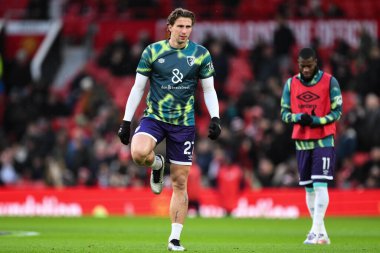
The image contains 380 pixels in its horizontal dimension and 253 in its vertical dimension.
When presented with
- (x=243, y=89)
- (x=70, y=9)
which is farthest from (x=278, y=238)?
(x=70, y=9)

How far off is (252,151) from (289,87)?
10632mm

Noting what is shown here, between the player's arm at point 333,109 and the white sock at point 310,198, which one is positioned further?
the white sock at point 310,198

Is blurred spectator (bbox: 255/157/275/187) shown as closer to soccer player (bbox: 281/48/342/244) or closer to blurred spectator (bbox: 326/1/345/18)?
blurred spectator (bbox: 326/1/345/18)

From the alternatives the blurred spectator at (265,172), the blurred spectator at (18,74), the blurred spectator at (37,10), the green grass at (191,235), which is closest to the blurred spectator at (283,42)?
the blurred spectator at (265,172)

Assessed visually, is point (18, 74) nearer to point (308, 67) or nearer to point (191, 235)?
point (191, 235)

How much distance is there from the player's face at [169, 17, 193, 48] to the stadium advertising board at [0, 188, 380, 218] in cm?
1080

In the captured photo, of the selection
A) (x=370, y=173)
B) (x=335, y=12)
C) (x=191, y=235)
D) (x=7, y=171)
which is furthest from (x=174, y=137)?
(x=335, y=12)

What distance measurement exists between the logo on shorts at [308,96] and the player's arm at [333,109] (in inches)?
8.8

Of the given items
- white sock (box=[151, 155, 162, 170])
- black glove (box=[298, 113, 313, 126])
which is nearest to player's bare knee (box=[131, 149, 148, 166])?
white sock (box=[151, 155, 162, 170])

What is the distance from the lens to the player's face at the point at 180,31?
35.9 feet

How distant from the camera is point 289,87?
43.2ft

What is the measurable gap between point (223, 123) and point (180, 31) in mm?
14355

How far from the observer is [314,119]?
12.8 meters

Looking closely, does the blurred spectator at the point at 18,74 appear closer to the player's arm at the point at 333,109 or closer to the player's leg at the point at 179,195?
the player's arm at the point at 333,109
